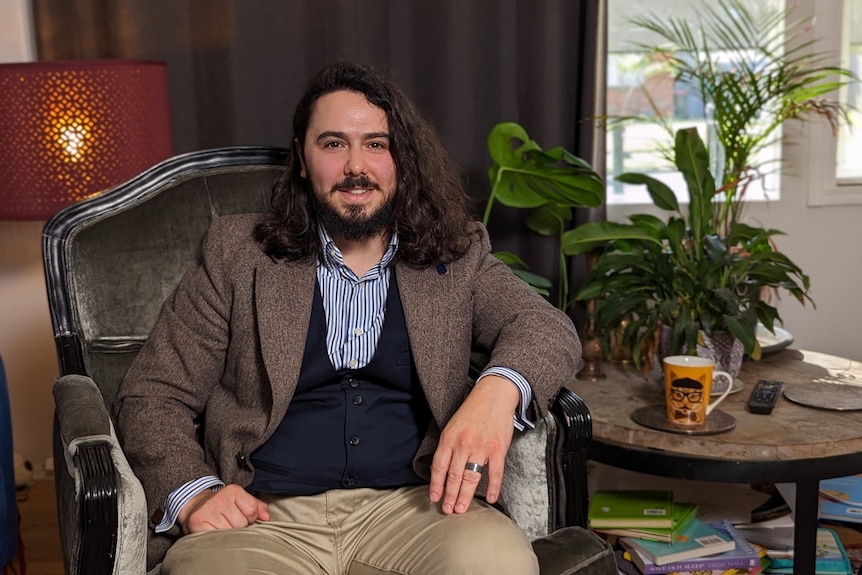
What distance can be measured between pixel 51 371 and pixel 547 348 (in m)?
1.88

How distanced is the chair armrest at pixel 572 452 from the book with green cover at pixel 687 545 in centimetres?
44

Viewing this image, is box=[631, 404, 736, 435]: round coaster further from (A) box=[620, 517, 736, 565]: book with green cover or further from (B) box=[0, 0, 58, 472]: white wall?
(B) box=[0, 0, 58, 472]: white wall

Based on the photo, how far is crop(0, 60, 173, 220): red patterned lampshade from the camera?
2.24 meters

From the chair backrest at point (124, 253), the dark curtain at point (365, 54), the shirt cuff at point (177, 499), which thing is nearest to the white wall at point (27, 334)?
the dark curtain at point (365, 54)

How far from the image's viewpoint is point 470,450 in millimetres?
1461

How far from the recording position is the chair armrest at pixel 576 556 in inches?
59.8

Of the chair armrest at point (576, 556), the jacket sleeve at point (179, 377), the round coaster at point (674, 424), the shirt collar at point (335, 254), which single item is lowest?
the chair armrest at point (576, 556)

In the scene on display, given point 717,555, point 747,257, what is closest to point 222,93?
point 747,257

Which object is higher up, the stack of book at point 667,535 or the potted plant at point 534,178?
the potted plant at point 534,178

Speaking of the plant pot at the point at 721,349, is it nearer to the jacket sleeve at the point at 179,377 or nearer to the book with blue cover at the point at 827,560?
the book with blue cover at the point at 827,560

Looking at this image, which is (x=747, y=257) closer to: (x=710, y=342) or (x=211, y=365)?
(x=710, y=342)

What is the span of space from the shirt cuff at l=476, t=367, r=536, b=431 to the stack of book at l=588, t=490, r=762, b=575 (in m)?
0.59

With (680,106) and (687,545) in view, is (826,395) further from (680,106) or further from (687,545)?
(680,106)

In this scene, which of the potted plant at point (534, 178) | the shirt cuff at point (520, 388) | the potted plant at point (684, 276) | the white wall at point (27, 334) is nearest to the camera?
the shirt cuff at point (520, 388)
